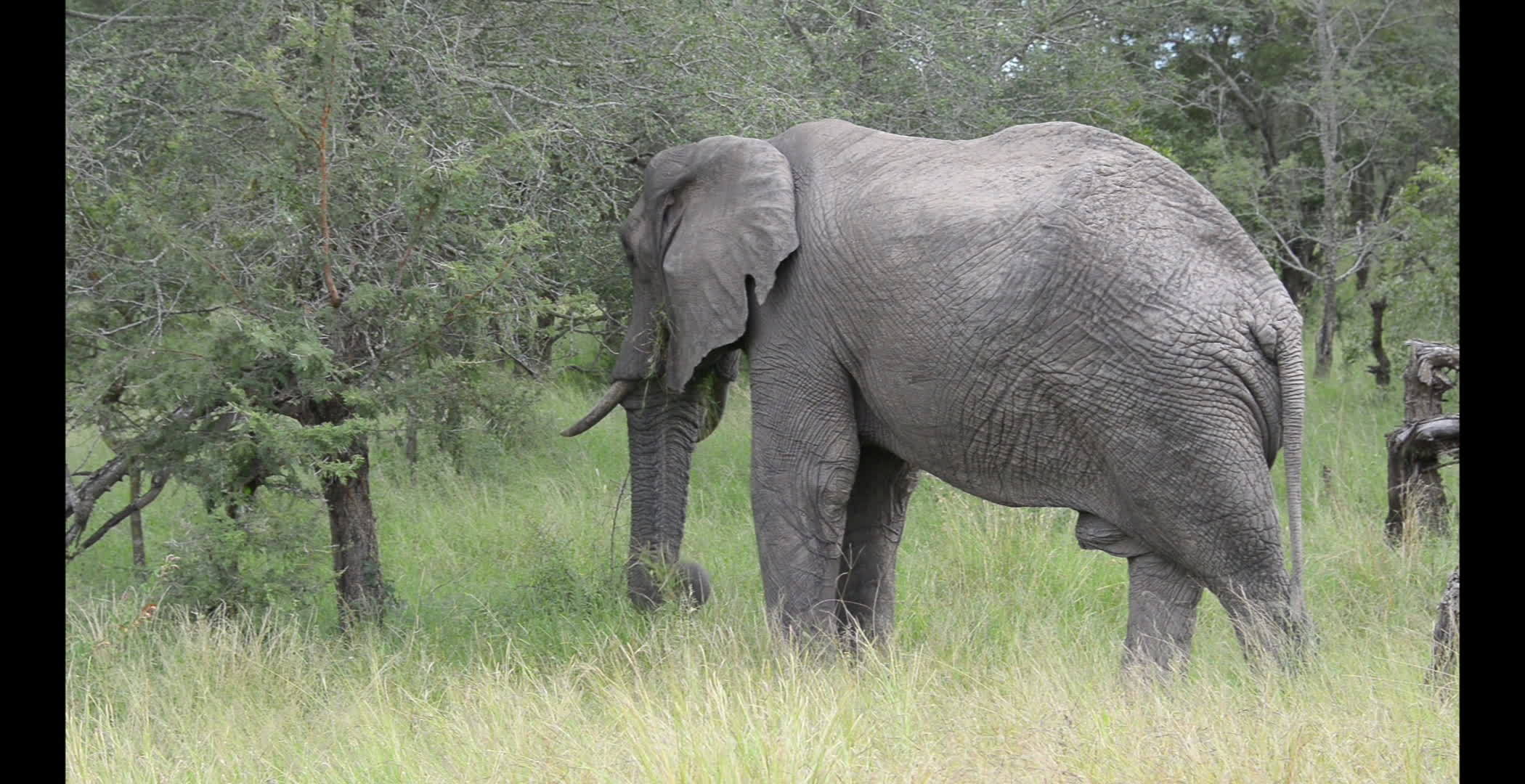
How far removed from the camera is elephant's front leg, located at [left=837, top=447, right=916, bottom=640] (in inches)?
248

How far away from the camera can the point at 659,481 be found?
6.62 meters

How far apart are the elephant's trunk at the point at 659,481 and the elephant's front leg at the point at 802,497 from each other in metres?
0.80

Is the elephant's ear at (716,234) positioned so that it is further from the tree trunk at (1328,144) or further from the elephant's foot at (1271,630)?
the tree trunk at (1328,144)

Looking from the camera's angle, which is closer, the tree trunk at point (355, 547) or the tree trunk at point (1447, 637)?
the tree trunk at point (1447, 637)

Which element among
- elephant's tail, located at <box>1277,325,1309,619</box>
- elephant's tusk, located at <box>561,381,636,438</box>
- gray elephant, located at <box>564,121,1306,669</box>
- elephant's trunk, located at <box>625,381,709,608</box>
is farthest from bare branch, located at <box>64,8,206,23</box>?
elephant's tail, located at <box>1277,325,1309,619</box>

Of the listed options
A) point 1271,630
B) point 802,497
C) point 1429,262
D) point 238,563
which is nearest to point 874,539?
point 802,497

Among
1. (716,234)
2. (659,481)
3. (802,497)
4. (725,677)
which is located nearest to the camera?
(725,677)

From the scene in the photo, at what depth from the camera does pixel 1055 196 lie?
5.06 meters

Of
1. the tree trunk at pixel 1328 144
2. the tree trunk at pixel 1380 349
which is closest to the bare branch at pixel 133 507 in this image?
the tree trunk at pixel 1328 144

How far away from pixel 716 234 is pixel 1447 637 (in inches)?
119

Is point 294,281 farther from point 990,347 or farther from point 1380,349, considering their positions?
point 1380,349

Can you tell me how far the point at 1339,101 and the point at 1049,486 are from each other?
31.6ft

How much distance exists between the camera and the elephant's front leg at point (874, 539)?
20.7 feet

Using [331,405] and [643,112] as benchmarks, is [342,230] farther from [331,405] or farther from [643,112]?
[643,112]
